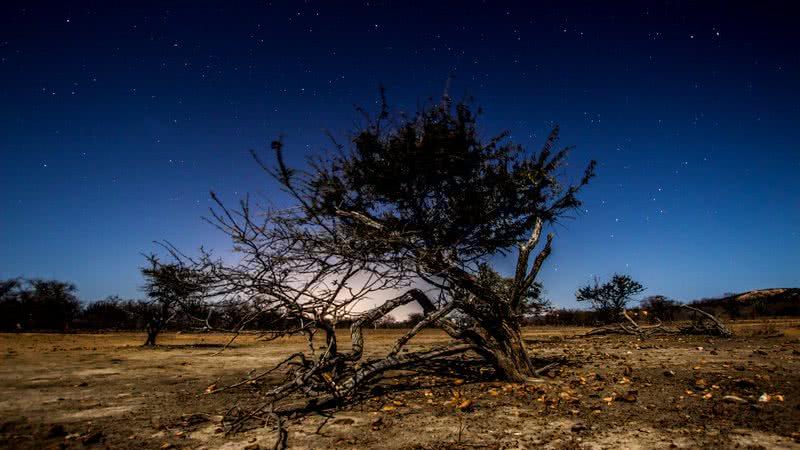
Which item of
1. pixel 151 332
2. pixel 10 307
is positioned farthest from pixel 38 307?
pixel 151 332

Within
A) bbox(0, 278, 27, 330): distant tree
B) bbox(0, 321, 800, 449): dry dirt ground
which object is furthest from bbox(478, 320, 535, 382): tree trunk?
bbox(0, 278, 27, 330): distant tree

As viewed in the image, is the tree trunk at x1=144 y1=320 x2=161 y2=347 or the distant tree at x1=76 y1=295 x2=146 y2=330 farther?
the distant tree at x1=76 y1=295 x2=146 y2=330

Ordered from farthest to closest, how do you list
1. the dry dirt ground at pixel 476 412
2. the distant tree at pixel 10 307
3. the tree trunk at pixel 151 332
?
1. the distant tree at pixel 10 307
2. the tree trunk at pixel 151 332
3. the dry dirt ground at pixel 476 412

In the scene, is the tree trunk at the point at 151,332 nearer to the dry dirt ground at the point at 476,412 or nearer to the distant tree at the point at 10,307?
the dry dirt ground at the point at 476,412

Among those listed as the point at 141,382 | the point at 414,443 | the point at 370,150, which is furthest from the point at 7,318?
the point at 414,443

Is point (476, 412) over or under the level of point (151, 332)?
over

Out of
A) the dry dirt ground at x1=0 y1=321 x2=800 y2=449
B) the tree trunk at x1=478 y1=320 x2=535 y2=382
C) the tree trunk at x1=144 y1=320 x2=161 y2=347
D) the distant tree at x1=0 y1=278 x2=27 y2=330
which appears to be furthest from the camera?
the distant tree at x1=0 y1=278 x2=27 y2=330

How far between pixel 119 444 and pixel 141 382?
5.12 meters

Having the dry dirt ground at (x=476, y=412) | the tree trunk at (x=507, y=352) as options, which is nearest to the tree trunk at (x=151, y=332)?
the dry dirt ground at (x=476, y=412)

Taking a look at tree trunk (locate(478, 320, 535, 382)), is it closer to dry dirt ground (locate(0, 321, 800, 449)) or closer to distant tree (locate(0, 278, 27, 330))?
dry dirt ground (locate(0, 321, 800, 449))

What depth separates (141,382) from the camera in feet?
27.6

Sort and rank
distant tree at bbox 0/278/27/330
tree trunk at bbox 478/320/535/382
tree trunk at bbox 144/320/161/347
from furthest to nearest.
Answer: distant tree at bbox 0/278/27/330 < tree trunk at bbox 144/320/161/347 < tree trunk at bbox 478/320/535/382

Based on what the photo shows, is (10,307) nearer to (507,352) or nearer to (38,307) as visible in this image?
(38,307)

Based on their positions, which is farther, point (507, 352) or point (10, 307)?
point (10, 307)
